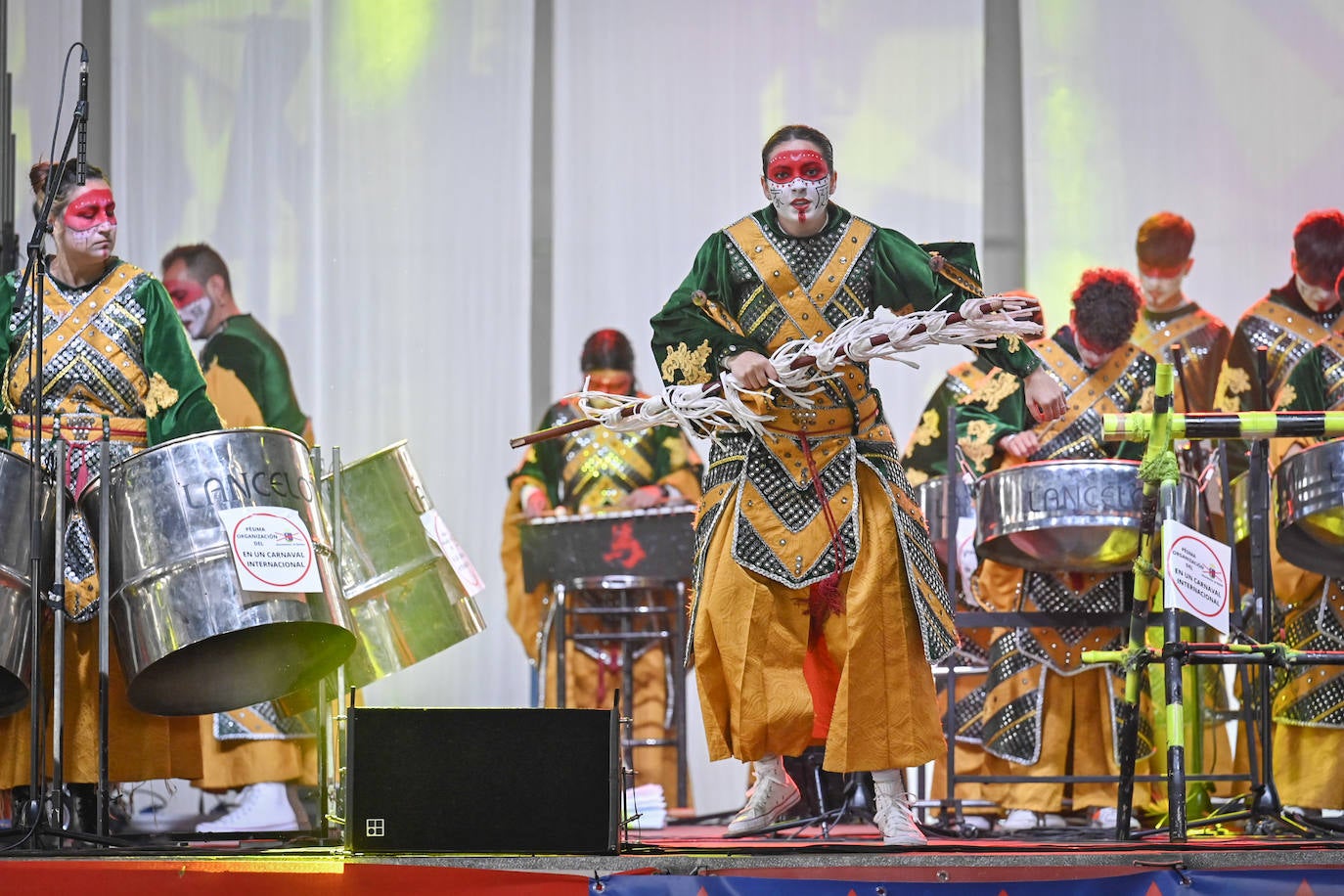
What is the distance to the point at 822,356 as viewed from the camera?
311 cm

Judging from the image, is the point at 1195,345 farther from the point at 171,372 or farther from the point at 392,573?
the point at 171,372

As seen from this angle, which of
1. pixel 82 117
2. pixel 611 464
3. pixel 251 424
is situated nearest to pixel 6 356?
pixel 82 117

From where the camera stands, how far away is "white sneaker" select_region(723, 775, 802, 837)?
3.28 metres

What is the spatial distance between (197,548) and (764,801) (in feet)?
3.59

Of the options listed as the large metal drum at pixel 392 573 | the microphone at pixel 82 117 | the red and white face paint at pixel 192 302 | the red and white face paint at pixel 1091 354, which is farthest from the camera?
the red and white face paint at pixel 192 302

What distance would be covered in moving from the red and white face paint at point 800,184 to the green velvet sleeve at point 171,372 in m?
1.28

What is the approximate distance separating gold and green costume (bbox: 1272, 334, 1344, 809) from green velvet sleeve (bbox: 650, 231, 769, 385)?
5.41 ft

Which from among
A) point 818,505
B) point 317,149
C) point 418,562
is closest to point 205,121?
point 317,149

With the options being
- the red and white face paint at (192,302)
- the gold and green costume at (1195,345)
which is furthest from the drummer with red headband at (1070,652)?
the red and white face paint at (192,302)

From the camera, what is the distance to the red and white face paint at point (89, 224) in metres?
3.83

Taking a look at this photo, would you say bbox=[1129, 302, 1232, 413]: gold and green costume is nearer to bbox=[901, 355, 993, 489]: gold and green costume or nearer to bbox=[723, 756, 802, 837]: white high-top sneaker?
bbox=[901, 355, 993, 489]: gold and green costume

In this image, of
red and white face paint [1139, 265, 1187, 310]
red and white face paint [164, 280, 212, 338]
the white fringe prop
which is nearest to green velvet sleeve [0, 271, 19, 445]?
the white fringe prop

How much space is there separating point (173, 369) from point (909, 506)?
5.10 feet

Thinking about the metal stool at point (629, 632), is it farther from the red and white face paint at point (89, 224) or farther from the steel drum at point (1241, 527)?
the red and white face paint at point (89, 224)
